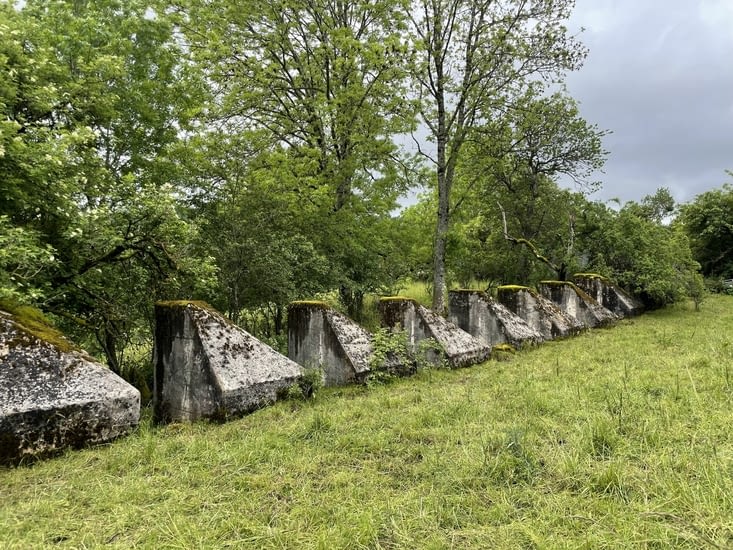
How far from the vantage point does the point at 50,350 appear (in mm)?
3387

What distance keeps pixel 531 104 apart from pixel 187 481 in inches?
635

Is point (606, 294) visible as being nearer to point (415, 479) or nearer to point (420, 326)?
point (420, 326)

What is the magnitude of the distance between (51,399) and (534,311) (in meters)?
9.73

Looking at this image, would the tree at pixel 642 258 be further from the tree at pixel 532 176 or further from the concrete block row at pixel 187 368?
the concrete block row at pixel 187 368

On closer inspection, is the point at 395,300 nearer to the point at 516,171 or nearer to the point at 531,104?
the point at 531,104

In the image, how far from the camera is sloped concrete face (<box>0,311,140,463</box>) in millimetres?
2994

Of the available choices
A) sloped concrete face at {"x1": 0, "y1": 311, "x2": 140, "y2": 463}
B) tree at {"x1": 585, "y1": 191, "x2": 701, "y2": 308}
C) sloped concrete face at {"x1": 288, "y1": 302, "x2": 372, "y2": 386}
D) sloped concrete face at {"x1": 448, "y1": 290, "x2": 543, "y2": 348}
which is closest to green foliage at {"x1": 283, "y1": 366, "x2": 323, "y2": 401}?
sloped concrete face at {"x1": 288, "y1": 302, "x2": 372, "y2": 386}

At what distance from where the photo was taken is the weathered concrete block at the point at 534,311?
1015cm

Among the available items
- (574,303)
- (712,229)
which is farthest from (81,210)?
(712,229)

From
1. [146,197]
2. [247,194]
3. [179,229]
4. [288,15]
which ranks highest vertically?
[288,15]

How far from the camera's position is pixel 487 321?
893 cm

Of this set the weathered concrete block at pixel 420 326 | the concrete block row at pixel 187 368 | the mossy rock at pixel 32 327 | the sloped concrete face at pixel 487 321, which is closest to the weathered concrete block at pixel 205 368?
the concrete block row at pixel 187 368

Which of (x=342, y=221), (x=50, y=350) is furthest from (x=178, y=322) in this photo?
(x=342, y=221)

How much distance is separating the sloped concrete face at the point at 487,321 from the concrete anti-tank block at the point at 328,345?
3.50 meters
